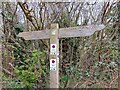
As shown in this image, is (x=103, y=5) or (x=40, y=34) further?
(x=103, y=5)

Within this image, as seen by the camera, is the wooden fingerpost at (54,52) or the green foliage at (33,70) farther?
the green foliage at (33,70)

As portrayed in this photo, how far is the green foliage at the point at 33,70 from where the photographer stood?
3004 mm

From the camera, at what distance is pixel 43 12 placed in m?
3.15

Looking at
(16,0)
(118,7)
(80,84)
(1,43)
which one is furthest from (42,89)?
(118,7)

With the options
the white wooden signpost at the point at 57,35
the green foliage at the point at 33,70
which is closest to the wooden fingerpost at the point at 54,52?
the white wooden signpost at the point at 57,35

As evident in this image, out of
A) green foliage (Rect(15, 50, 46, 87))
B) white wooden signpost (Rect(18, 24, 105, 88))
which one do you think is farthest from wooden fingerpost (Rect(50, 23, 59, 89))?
green foliage (Rect(15, 50, 46, 87))

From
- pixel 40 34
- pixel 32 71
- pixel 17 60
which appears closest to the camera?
pixel 40 34

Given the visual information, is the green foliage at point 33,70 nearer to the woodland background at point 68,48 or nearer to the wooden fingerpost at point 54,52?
the woodland background at point 68,48

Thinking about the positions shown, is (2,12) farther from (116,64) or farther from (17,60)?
(116,64)

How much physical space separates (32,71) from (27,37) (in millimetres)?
641

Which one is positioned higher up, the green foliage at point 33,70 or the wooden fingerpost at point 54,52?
the wooden fingerpost at point 54,52

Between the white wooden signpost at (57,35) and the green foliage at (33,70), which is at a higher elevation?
the white wooden signpost at (57,35)

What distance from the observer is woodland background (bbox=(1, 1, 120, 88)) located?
122 inches

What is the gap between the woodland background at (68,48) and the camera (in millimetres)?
3094
